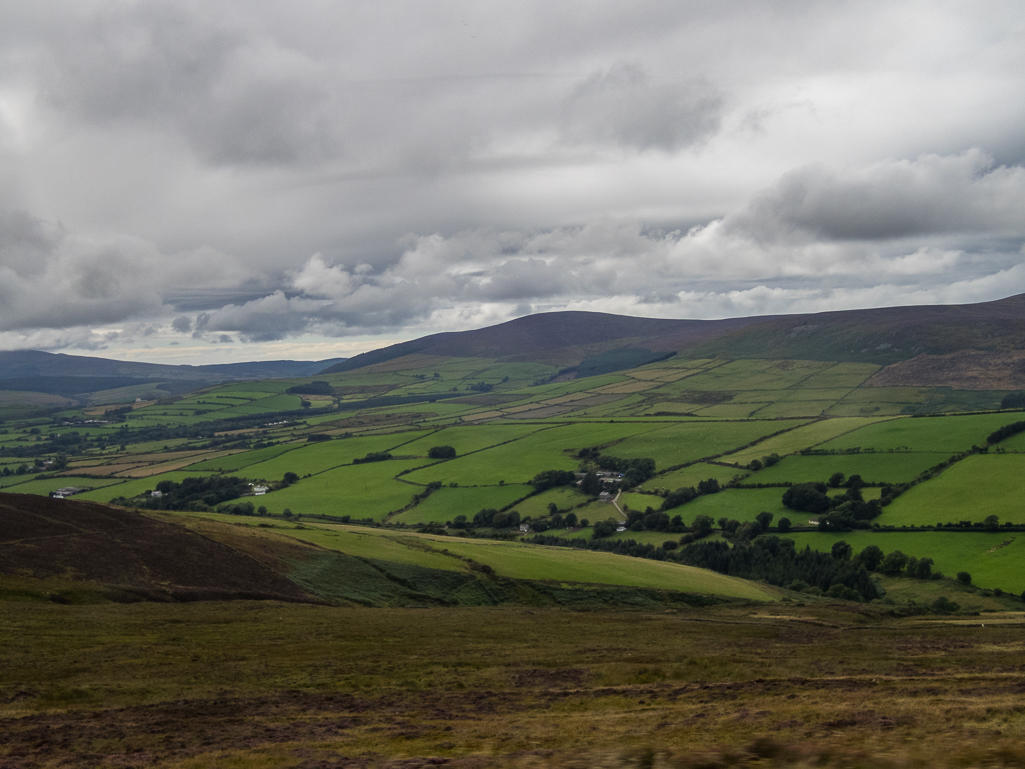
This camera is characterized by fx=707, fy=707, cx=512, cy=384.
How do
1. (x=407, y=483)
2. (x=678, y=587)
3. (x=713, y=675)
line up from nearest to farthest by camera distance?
(x=713, y=675) → (x=678, y=587) → (x=407, y=483)

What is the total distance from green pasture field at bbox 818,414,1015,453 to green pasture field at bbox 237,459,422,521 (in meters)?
92.3

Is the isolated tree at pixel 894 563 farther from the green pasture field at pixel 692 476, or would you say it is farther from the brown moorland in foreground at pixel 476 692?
the green pasture field at pixel 692 476

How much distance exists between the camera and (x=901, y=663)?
1554 inches

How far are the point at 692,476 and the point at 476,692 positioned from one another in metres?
118

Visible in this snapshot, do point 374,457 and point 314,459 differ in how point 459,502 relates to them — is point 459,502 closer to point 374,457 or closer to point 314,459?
point 374,457

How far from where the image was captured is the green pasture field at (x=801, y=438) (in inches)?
6038

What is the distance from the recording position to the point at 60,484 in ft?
539

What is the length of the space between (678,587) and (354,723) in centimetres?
5732

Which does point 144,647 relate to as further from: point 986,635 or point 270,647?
point 986,635

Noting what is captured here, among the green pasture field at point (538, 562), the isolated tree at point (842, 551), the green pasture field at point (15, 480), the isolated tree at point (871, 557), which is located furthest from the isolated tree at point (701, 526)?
the green pasture field at point (15, 480)

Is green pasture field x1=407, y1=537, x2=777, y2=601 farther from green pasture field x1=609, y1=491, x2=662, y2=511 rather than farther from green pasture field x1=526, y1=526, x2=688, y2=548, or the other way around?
green pasture field x1=609, y1=491, x2=662, y2=511

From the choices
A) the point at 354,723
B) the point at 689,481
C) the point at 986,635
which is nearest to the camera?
the point at 354,723

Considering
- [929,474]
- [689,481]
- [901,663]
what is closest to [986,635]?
[901,663]

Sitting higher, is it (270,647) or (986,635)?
(270,647)
